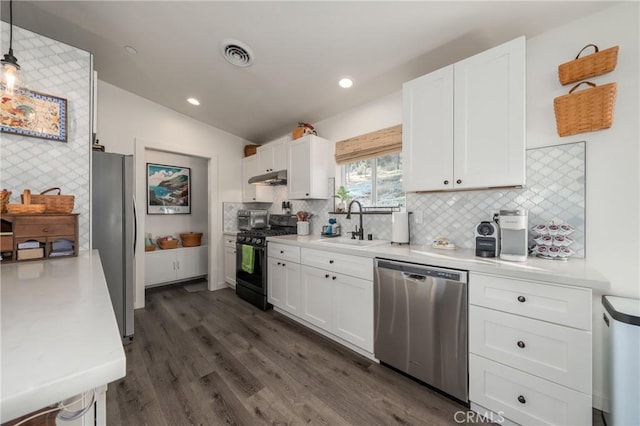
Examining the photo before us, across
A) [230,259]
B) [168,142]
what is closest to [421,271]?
[230,259]

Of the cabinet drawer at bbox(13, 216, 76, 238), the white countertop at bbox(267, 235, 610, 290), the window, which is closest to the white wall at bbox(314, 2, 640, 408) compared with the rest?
the white countertop at bbox(267, 235, 610, 290)

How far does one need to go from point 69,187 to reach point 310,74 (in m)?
2.22

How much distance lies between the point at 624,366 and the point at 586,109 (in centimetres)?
142

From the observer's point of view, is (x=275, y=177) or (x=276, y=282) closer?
(x=276, y=282)

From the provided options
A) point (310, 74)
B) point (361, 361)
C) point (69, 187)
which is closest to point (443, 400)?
point (361, 361)

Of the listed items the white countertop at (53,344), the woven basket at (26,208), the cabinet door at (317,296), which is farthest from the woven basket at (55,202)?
the cabinet door at (317,296)

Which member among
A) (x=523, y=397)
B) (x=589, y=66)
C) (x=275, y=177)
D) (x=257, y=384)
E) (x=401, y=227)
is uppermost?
(x=589, y=66)

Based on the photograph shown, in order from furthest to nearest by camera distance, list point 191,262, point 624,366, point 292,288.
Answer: point 191,262 < point 292,288 < point 624,366

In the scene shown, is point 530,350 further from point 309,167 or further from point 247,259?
point 247,259

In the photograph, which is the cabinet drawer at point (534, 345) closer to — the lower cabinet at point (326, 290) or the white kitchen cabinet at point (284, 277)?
the lower cabinet at point (326, 290)

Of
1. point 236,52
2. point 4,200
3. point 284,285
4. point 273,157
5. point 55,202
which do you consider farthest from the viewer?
point 273,157

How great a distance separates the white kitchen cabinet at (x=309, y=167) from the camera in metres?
3.01

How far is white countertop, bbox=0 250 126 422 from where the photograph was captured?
1.26 ft

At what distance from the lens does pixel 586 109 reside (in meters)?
1.49
